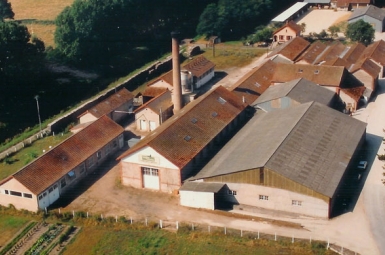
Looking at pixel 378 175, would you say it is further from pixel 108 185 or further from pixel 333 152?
pixel 108 185

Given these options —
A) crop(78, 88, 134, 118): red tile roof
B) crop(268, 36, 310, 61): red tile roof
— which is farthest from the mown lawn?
crop(268, 36, 310, 61): red tile roof

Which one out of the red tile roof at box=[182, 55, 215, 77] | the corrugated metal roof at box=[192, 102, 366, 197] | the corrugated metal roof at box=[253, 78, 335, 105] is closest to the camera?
the corrugated metal roof at box=[192, 102, 366, 197]

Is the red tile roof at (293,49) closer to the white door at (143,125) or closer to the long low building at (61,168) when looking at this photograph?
the white door at (143,125)

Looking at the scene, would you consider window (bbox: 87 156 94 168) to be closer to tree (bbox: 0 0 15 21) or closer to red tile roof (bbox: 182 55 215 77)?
red tile roof (bbox: 182 55 215 77)

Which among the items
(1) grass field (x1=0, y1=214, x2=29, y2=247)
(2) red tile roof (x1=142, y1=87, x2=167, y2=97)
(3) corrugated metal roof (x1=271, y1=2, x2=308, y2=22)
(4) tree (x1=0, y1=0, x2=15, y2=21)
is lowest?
(1) grass field (x1=0, y1=214, x2=29, y2=247)

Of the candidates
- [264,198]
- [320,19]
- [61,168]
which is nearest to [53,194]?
[61,168]

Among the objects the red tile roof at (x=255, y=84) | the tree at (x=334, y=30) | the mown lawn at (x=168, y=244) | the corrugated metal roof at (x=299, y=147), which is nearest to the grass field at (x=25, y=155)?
the mown lawn at (x=168, y=244)
